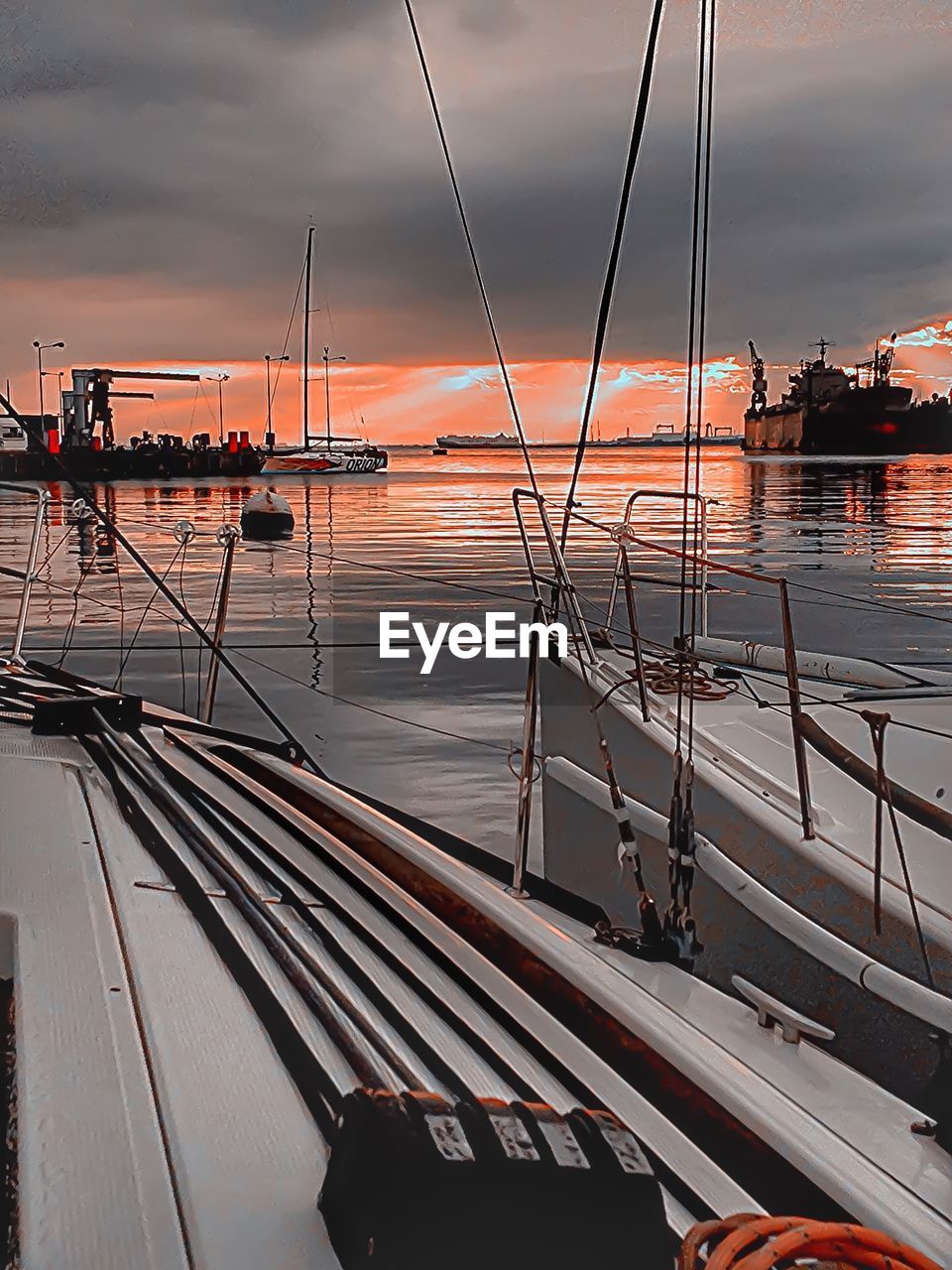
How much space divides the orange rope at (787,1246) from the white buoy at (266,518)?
671 inches

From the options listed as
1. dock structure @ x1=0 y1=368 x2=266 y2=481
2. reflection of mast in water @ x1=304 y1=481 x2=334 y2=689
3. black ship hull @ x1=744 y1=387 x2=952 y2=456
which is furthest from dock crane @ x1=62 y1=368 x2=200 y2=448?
black ship hull @ x1=744 y1=387 x2=952 y2=456

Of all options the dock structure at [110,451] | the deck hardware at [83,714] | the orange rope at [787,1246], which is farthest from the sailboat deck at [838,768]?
the dock structure at [110,451]

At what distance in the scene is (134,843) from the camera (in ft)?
7.92

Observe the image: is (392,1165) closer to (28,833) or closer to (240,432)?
(28,833)

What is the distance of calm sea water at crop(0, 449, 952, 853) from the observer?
5305 mm

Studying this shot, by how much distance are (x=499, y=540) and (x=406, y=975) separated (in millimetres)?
15366

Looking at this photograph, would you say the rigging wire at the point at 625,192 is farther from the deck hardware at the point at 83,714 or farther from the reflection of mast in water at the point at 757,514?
the reflection of mast in water at the point at 757,514

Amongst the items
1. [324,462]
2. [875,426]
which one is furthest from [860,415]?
[324,462]

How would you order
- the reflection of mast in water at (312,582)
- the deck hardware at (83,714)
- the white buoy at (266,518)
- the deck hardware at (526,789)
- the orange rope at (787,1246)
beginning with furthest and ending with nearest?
1. the white buoy at (266,518)
2. the reflection of mast in water at (312,582)
3. the deck hardware at (83,714)
4. the deck hardware at (526,789)
5. the orange rope at (787,1246)

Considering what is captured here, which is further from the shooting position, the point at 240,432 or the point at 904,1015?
the point at 240,432

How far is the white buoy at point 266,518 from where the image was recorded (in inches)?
705

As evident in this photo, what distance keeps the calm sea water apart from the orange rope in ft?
6.98

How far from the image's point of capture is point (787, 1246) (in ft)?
3.84

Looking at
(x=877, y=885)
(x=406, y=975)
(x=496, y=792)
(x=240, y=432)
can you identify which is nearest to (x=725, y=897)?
(x=877, y=885)
